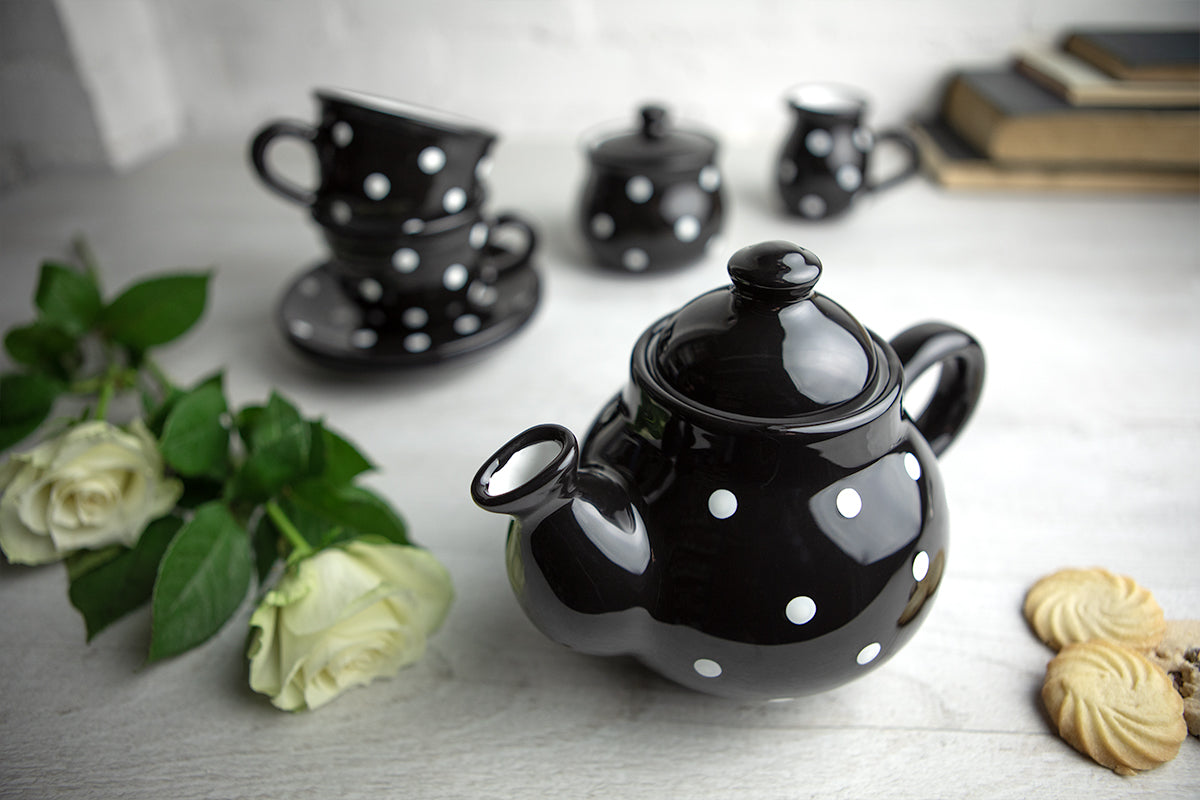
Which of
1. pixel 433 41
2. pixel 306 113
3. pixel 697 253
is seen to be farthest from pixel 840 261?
pixel 306 113

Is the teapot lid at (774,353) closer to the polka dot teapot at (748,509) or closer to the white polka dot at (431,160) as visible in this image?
the polka dot teapot at (748,509)

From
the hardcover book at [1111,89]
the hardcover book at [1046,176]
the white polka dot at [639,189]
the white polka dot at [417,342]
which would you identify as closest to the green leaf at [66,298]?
the white polka dot at [417,342]

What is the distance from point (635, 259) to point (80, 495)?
0.55 meters

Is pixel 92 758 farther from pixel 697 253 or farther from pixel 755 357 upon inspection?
pixel 697 253

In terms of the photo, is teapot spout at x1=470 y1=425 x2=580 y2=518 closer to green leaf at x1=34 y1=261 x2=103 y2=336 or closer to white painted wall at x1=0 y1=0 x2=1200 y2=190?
green leaf at x1=34 y1=261 x2=103 y2=336

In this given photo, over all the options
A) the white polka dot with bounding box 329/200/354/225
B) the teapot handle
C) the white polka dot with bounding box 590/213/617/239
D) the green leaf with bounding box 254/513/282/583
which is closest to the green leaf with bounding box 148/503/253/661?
the green leaf with bounding box 254/513/282/583

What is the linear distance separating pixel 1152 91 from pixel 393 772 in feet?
3.48

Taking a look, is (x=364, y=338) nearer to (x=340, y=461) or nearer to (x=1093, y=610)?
(x=340, y=461)

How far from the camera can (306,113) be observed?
4.32 feet

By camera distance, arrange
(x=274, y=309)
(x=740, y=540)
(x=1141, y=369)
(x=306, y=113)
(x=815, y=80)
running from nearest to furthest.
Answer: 1. (x=740, y=540)
2. (x=1141, y=369)
3. (x=274, y=309)
4. (x=815, y=80)
5. (x=306, y=113)

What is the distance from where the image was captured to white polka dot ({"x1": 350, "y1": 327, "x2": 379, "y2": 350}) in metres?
0.72

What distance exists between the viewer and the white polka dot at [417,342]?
2.31 ft

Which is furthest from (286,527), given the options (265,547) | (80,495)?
(80,495)

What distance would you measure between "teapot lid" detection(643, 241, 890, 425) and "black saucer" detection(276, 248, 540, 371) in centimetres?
36
